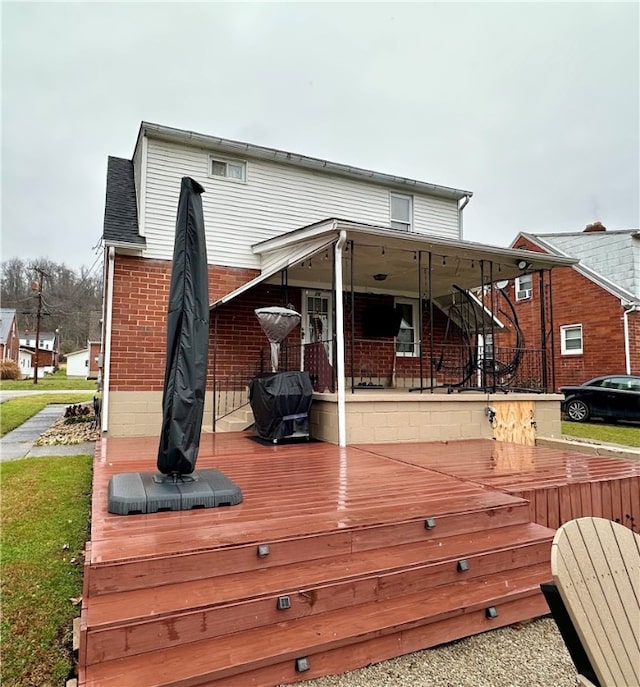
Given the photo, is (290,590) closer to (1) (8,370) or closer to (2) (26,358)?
(1) (8,370)

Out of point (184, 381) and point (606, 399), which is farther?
point (606, 399)

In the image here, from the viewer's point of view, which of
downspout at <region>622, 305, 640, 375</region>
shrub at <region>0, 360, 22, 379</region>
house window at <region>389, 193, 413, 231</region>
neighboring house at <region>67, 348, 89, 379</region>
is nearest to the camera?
house window at <region>389, 193, 413, 231</region>

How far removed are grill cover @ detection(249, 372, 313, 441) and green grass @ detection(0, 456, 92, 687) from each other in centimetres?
257

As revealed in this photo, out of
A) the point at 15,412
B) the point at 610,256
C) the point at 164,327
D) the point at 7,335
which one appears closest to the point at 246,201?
the point at 164,327

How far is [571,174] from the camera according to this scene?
20.6m

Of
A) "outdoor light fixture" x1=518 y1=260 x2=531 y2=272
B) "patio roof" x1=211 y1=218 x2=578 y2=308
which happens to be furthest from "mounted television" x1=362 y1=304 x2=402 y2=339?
"outdoor light fixture" x1=518 y1=260 x2=531 y2=272

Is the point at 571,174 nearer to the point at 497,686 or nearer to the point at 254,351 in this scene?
the point at 254,351

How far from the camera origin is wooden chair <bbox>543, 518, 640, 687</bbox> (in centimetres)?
164

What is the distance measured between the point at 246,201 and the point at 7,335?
39.4 meters

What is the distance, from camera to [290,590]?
2.51 metres

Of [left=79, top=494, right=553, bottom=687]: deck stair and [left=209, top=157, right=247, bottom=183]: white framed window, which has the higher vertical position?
[left=209, top=157, right=247, bottom=183]: white framed window

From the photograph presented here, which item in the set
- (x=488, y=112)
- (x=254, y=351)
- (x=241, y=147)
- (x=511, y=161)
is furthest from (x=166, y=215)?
(x=511, y=161)

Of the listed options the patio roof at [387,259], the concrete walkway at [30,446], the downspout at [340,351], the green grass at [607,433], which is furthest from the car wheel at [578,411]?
the concrete walkway at [30,446]

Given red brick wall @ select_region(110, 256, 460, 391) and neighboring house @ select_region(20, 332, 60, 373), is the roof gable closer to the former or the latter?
red brick wall @ select_region(110, 256, 460, 391)
